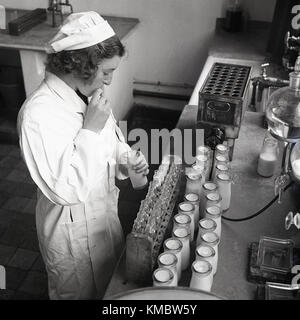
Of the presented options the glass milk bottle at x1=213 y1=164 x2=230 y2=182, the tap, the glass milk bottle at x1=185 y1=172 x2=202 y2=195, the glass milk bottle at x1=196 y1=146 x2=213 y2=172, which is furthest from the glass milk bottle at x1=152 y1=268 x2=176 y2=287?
the tap

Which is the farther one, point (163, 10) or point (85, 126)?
point (163, 10)

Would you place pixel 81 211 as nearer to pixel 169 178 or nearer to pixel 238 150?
pixel 169 178

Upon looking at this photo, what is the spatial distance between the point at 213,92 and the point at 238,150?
458mm

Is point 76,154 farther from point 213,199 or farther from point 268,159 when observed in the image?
point 268,159

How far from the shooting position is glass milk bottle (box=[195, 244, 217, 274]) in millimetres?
1444

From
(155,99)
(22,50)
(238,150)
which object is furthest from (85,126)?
(155,99)

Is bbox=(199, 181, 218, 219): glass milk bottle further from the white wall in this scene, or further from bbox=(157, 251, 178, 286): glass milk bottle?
the white wall

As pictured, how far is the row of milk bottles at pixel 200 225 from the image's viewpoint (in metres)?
1.40

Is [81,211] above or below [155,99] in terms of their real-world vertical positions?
above

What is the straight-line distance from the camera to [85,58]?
1642 mm

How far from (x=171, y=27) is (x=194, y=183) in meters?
2.92

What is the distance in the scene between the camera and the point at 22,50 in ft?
11.5

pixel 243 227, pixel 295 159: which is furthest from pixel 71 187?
pixel 295 159

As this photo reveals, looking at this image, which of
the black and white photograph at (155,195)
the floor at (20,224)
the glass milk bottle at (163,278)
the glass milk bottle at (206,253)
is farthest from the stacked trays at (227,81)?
the floor at (20,224)
